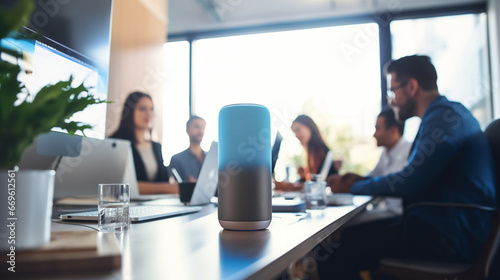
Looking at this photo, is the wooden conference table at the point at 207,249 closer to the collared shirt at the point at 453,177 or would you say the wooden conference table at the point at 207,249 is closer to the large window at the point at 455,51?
the collared shirt at the point at 453,177

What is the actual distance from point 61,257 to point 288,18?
4.78 meters

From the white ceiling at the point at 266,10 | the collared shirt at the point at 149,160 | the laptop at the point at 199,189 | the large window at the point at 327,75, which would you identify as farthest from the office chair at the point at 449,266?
the white ceiling at the point at 266,10

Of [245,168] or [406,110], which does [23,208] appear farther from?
[406,110]

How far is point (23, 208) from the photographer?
459 millimetres

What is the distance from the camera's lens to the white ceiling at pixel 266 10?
176 inches

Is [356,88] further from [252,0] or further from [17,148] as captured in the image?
[17,148]

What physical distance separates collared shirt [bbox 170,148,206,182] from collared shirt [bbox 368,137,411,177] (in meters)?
1.53

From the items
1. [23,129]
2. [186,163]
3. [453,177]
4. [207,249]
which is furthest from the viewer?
[186,163]

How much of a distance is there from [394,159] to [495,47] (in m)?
1.99

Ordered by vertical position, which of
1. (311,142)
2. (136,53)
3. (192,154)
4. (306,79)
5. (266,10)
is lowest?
A: (192,154)

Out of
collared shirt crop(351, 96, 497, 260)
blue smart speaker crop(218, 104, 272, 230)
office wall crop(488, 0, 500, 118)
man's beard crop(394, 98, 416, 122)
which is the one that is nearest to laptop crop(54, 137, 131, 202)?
blue smart speaker crop(218, 104, 272, 230)

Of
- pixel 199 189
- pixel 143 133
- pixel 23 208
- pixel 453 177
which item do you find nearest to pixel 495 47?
pixel 453 177

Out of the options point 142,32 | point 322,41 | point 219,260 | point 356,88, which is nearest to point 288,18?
point 322,41

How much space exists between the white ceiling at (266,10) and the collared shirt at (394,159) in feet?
6.54
